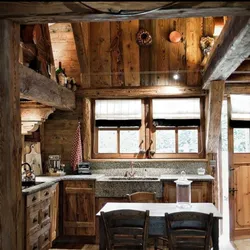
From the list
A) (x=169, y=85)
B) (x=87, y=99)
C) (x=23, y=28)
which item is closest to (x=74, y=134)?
(x=87, y=99)

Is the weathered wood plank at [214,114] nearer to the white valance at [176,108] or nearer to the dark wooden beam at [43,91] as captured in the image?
the white valance at [176,108]

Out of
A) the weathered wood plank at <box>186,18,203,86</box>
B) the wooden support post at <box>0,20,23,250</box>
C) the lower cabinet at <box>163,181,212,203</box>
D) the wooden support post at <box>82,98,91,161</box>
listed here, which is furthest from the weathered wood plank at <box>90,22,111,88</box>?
the wooden support post at <box>0,20,23,250</box>

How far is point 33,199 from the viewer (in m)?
4.55

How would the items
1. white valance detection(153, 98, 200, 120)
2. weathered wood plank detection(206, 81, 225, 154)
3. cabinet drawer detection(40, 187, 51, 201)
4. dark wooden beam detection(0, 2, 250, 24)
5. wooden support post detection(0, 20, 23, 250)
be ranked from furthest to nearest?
1. white valance detection(153, 98, 200, 120)
2. weathered wood plank detection(206, 81, 225, 154)
3. cabinet drawer detection(40, 187, 51, 201)
4. wooden support post detection(0, 20, 23, 250)
5. dark wooden beam detection(0, 2, 250, 24)

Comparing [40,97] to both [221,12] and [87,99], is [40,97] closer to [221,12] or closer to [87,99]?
[87,99]

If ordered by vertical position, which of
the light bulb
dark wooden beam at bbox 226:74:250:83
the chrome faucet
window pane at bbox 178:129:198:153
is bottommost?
the chrome faucet

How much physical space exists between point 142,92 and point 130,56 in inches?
25.7

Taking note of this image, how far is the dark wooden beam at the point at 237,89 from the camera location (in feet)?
20.8

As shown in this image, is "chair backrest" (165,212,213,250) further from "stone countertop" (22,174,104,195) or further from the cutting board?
the cutting board

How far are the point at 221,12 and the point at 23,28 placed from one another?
9.63 feet

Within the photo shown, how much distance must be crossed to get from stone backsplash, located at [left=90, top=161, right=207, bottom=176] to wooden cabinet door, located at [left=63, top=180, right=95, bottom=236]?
0.71 meters

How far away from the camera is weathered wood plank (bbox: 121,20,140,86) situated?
21.5 feet

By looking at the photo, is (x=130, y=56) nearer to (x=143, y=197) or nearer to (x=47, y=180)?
(x=47, y=180)

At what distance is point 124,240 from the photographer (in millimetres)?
3344
